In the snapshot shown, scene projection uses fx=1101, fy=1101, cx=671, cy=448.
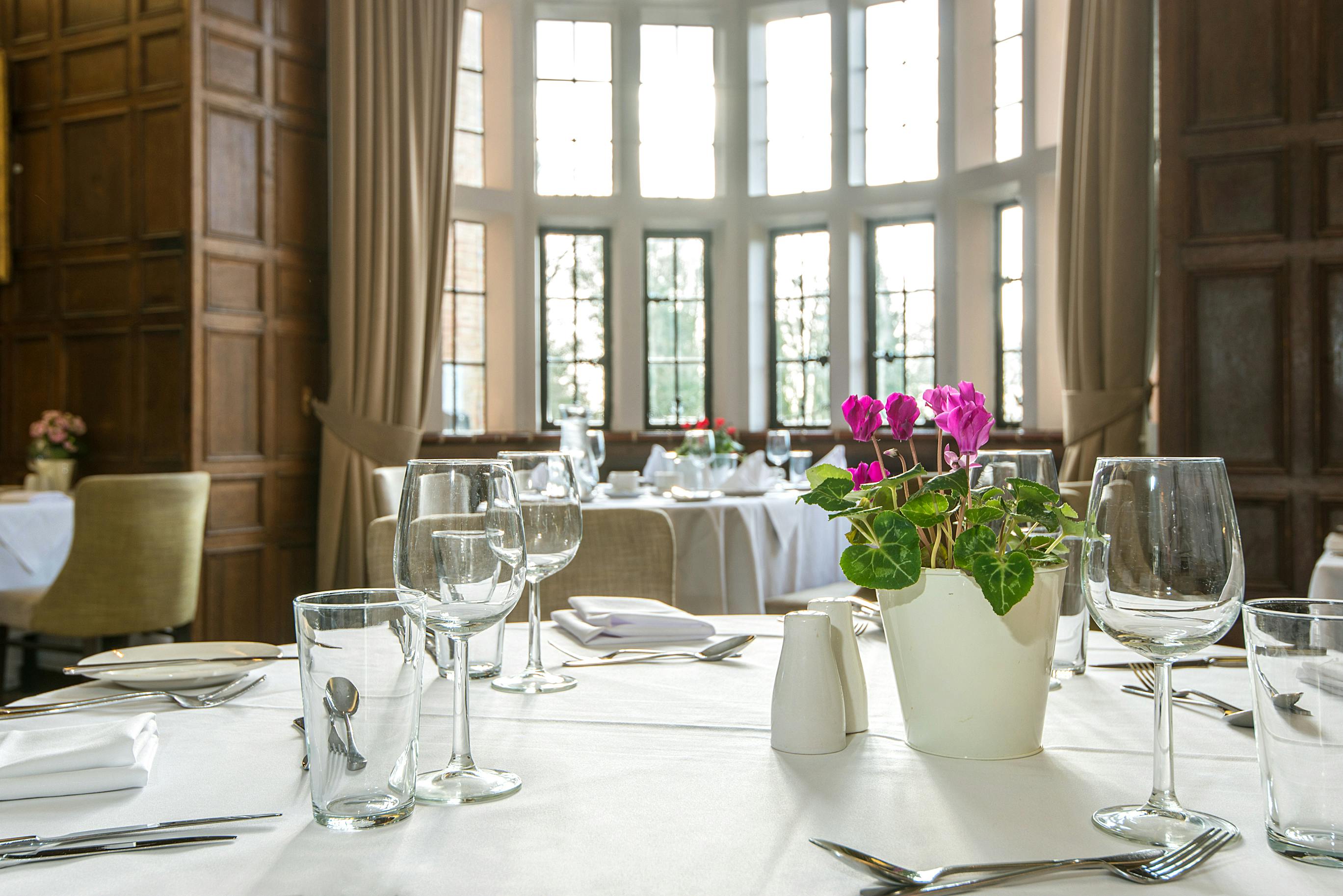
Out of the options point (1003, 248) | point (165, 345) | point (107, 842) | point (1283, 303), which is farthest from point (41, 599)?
point (1003, 248)

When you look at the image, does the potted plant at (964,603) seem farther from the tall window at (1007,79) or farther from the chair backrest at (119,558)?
the tall window at (1007,79)

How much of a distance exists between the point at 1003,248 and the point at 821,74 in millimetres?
1519

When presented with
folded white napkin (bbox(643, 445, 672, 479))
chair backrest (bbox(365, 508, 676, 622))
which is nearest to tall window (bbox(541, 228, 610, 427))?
folded white napkin (bbox(643, 445, 672, 479))

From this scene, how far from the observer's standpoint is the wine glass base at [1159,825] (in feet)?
2.23

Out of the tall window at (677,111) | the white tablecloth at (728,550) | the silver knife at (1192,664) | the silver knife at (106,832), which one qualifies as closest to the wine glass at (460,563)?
the silver knife at (106,832)

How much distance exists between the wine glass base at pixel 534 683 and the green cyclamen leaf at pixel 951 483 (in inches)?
17.7

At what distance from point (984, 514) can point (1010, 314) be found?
17.1 ft

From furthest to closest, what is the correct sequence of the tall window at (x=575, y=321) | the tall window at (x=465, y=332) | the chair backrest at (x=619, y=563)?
the tall window at (x=575, y=321)
the tall window at (x=465, y=332)
the chair backrest at (x=619, y=563)

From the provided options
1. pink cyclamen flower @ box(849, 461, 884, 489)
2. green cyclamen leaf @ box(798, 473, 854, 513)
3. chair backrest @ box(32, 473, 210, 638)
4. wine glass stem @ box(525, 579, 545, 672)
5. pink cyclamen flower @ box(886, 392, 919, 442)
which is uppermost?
pink cyclamen flower @ box(886, 392, 919, 442)

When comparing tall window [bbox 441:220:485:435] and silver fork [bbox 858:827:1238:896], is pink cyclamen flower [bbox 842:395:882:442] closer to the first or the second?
silver fork [bbox 858:827:1238:896]

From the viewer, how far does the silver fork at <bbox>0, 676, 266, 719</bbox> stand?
1.02 meters

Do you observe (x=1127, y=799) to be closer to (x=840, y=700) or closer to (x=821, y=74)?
(x=840, y=700)

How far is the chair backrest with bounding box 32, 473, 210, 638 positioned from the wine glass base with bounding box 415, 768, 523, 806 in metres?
3.12

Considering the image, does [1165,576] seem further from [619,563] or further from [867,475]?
[619,563]
